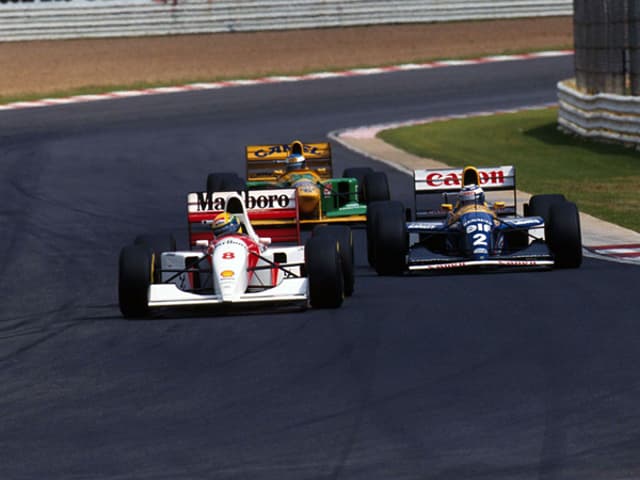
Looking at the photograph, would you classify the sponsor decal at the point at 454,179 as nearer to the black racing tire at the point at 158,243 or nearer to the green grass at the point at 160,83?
the black racing tire at the point at 158,243

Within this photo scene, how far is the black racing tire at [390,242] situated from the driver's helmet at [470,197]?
672 millimetres

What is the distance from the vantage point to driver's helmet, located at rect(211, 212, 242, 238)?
14.5m

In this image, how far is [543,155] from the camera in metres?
30.3

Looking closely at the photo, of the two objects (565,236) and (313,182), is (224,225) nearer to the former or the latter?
(565,236)

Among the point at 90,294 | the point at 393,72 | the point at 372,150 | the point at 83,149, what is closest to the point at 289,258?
the point at 90,294

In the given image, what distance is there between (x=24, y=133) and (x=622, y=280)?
2544cm

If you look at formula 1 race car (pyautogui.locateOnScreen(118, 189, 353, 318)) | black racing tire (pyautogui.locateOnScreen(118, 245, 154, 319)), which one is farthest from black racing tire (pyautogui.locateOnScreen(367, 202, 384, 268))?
black racing tire (pyautogui.locateOnScreen(118, 245, 154, 319))

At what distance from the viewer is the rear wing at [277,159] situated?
74.4ft

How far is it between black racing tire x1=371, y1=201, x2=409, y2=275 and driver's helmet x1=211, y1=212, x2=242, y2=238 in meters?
2.15

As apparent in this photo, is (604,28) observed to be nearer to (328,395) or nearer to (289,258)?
(289,258)

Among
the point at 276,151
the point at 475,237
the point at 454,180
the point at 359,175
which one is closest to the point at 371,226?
the point at 475,237

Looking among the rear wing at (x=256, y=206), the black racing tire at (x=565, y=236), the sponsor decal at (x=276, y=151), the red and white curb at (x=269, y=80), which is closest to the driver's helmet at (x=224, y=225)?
the rear wing at (x=256, y=206)

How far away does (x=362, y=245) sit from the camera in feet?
63.9

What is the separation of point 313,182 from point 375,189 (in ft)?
2.98
